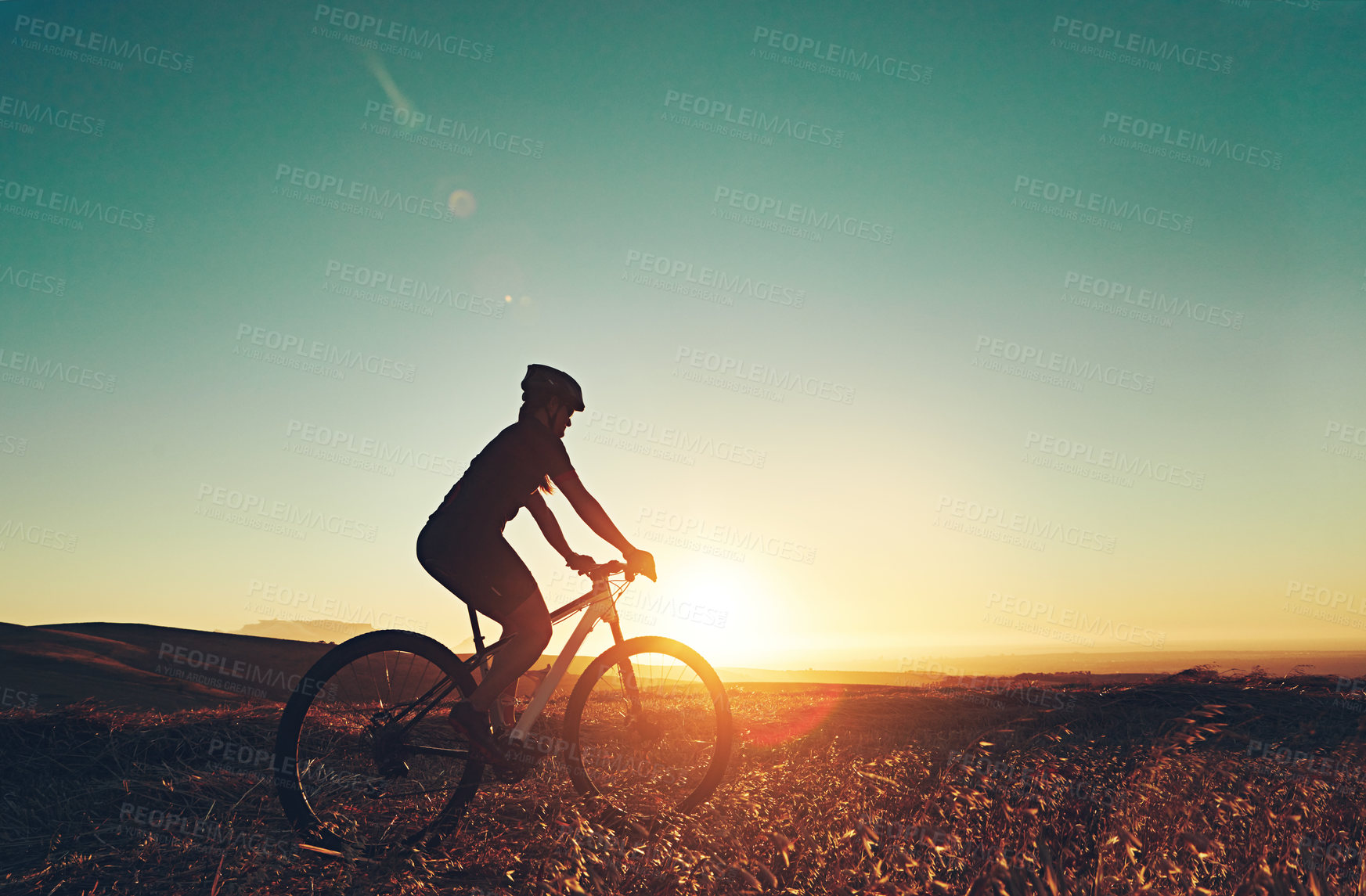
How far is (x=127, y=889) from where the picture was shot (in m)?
2.88

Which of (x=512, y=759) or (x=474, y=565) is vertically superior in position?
(x=474, y=565)

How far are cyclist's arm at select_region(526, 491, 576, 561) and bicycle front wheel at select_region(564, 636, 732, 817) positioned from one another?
739 mm

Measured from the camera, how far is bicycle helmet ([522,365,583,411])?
4395mm

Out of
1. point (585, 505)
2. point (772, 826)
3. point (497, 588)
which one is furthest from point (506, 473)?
point (772, 826)

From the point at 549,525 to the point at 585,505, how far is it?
45 centimetres

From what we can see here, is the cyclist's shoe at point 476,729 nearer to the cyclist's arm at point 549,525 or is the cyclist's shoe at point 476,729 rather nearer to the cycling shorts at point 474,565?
the cycling shorts at point 474,565

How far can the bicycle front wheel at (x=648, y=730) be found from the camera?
14.0 ft

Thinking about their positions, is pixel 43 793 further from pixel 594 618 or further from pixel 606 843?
pixel 606 843

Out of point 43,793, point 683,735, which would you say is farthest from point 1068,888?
point 43,793

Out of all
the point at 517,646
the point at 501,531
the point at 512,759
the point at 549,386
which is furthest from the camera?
the point at 549,386

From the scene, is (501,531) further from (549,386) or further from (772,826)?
(772,826)

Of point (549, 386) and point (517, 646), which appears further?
point (549, 386)

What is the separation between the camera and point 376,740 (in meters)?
3.93

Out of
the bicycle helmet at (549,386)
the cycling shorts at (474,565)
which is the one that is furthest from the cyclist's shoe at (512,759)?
the bicycle helmet at (549,386)
